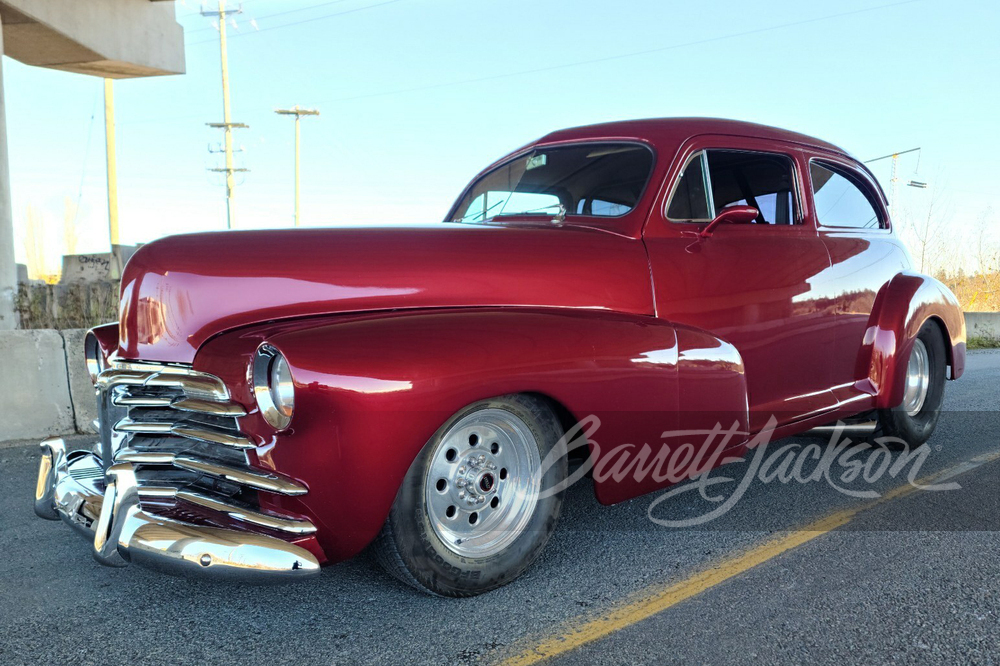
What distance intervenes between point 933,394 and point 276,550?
4129 millimetres

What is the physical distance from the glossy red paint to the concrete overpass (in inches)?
256

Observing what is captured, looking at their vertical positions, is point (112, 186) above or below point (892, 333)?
above

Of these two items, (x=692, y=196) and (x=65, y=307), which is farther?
(x=65, y=307)

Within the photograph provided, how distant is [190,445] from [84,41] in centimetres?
1152

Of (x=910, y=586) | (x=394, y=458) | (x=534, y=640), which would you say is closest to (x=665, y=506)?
(x=910, y=586)

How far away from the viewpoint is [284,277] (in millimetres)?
2605

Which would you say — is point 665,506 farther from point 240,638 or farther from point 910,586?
point 240,638


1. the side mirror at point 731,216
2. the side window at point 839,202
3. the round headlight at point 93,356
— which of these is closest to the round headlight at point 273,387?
the round headlight at point 93,356

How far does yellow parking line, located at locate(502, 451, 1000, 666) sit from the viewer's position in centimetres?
226

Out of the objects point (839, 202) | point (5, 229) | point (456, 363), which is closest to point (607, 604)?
point (456, 363)

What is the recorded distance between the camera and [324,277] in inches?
104

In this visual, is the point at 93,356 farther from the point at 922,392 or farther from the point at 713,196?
the point at 922,392

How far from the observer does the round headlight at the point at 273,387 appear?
2.24 metres

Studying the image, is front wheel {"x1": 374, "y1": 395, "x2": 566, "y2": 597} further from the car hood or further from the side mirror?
the side mirror
